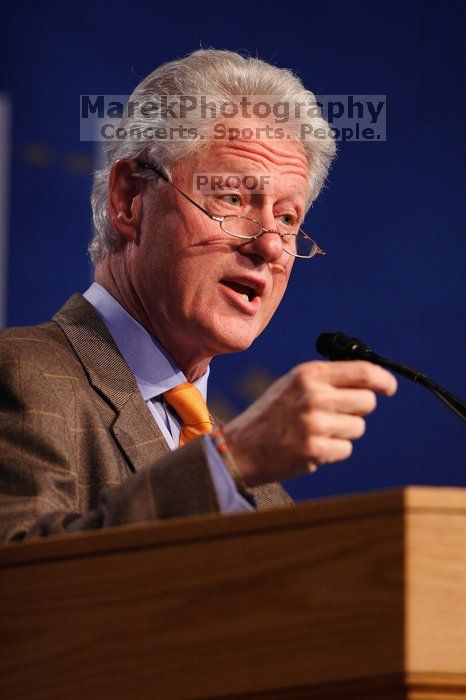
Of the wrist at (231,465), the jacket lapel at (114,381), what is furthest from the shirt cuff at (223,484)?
the jacket lapel at (114,381)

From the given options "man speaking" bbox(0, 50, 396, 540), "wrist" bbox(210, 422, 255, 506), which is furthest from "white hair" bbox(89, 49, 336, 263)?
"wrist" bbox(210, 422, 255, 506)

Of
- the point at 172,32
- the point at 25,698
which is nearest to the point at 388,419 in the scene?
the point at 172,32

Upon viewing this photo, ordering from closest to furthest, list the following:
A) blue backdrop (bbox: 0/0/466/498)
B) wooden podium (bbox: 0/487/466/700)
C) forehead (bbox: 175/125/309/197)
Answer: wooden podium (bbox: 0/487/466/700)
forehead (bbox: 175/125/309/197)
blue backdrop (bbox: 0/0/466/498)

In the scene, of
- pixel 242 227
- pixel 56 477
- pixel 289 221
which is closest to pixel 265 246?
pixel 242 227

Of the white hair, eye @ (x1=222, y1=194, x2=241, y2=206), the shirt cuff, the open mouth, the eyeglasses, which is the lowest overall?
the shirt cuff

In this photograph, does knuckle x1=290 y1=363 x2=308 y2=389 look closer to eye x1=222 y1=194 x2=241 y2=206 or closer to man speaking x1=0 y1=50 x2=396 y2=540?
man speaking x1=0 y1=50 x2=396 y2=540

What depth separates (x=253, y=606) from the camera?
3.01 feet

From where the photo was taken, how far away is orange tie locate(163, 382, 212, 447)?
5.88ft

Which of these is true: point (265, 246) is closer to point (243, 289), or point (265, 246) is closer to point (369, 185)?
point (243, 289)

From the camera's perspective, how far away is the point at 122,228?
1.97 m

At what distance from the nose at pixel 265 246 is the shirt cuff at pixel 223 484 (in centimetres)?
74

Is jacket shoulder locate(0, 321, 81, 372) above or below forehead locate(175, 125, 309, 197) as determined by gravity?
below

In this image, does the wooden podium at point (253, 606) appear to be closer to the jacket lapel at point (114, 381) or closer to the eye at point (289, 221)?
the jacket lapel at point (114, 381)

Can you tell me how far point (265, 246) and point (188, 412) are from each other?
337mm
